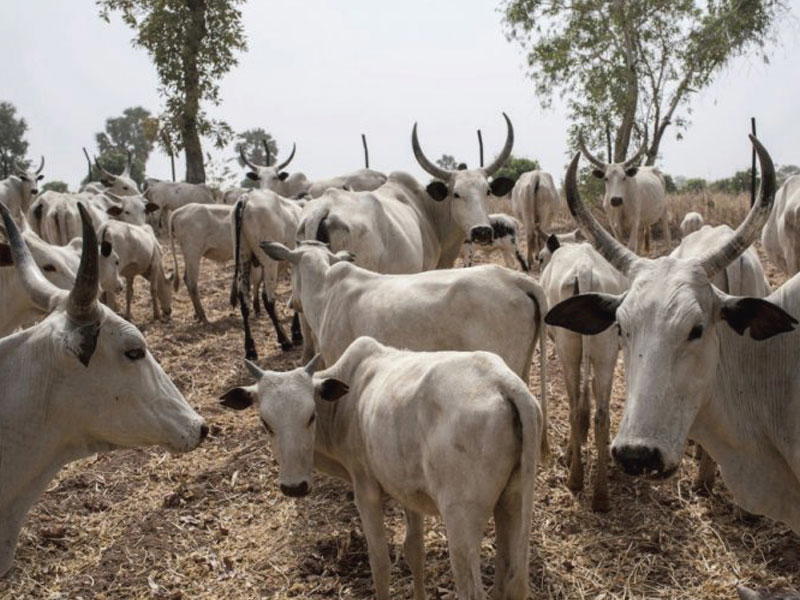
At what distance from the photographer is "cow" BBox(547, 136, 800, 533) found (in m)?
3.14

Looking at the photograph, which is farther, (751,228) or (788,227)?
(788,227)

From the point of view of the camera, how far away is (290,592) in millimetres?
4555

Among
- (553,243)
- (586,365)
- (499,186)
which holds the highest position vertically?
(499,186)

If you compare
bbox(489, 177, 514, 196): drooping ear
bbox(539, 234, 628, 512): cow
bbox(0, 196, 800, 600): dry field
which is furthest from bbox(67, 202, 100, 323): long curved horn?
bbox(489, 177, 514, 196): drooping ear

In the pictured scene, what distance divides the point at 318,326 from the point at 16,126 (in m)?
52.4

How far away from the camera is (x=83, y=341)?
3.19m

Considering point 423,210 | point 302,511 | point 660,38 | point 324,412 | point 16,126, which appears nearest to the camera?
point 324,412

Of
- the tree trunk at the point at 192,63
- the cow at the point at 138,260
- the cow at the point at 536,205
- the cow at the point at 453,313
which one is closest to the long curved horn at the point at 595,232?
the cow at the point at 453,313

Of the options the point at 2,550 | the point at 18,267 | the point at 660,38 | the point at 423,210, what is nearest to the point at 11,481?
the point at 2,550

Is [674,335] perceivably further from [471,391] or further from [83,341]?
[83,341]

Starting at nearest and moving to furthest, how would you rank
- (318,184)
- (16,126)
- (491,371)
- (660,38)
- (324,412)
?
(491,371), (324,412), (318,184), (660,38), (16,126)

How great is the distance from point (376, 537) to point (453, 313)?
1818 millimetres

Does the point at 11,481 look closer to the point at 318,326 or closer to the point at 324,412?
the point at 324,412

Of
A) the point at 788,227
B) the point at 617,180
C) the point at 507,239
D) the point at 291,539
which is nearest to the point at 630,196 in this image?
the point at 617,180
